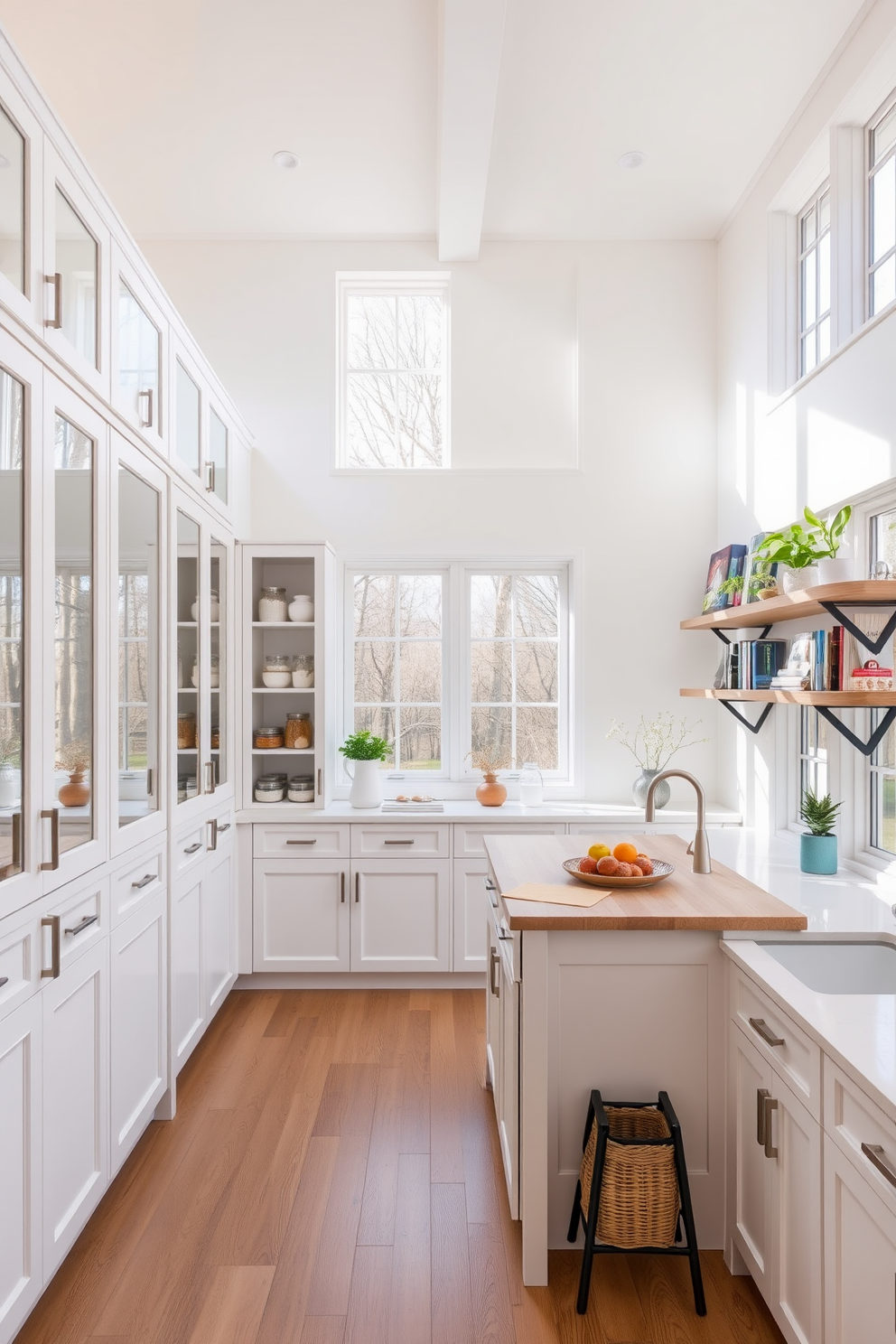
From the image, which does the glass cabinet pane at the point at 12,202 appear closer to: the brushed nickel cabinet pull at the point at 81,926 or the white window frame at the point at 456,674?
the brushed nickel cabinet pull at the point at 81,926

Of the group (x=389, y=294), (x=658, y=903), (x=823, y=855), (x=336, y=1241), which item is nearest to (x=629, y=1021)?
(x=658, y=903)

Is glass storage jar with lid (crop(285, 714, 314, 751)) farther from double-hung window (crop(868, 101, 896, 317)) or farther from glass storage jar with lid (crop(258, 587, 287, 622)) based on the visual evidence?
double-hung window (crop(868, 101, 896, 317))

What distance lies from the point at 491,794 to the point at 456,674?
2.21 ft

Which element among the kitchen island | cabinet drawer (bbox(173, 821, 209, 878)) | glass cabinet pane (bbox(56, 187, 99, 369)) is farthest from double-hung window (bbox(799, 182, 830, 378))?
cabinet drawer (bbox(173, 821, 209, 878))

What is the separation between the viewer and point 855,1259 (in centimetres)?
134

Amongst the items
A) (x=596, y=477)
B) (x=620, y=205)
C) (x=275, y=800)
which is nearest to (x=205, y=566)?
(x=275, y=800)

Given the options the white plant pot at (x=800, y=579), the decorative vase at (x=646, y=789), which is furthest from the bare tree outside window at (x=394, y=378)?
the white plant pot at (x=800, y=579)

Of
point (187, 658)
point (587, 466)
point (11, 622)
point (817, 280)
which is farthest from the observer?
point (587, 466)

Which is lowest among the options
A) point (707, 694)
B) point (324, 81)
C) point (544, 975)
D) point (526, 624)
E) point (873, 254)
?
point (544, 975)

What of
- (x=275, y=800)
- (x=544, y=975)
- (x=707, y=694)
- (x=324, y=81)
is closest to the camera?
(x=544, y=975)

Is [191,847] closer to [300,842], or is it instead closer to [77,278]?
[300,842]

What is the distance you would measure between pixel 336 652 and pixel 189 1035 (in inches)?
75.8

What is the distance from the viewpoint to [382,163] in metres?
3.54

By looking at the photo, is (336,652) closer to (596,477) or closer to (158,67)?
(596,477)
